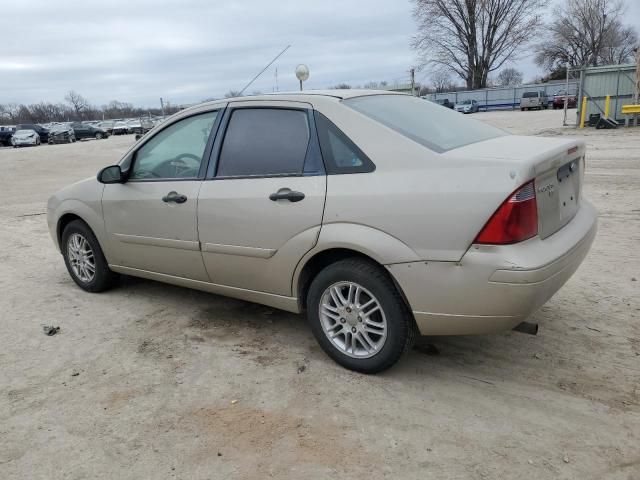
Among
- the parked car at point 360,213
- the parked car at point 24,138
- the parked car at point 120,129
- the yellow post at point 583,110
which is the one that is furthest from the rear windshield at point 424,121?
the parked car at point 120,129

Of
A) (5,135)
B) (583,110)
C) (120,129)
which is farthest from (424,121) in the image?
(120,129)

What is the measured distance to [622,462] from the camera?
7.92 feet

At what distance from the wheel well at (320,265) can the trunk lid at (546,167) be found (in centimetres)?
76

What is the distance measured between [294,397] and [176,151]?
2179 millimetres

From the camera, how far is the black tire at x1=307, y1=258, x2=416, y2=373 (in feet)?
9.93

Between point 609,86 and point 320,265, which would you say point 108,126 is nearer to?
point 609,86

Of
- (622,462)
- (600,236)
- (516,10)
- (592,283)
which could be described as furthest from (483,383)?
(516,10)

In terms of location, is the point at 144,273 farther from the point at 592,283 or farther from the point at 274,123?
the point at 592,283

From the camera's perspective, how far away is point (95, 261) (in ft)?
15.9

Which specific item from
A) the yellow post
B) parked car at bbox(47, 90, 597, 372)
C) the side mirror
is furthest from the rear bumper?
the yellow post

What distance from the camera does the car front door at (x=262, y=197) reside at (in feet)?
10.8

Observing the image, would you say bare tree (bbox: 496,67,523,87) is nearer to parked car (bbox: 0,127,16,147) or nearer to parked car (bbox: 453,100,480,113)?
parked car (bbox: 453,100,480,113)

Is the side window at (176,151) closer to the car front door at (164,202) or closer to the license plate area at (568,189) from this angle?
the car front door at (164,202)

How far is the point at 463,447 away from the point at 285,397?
3.42 ft
